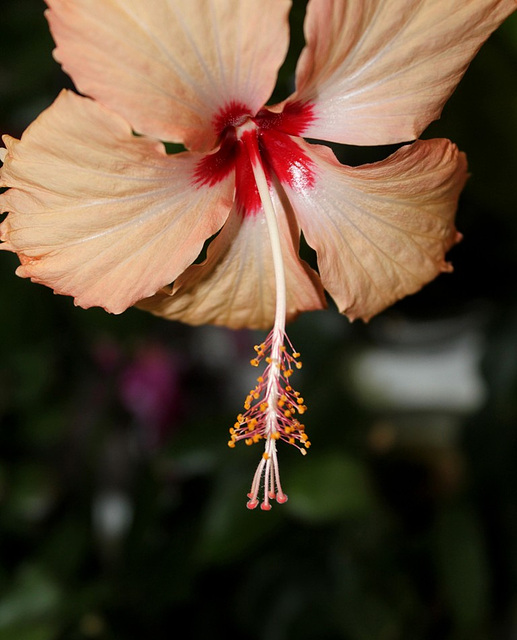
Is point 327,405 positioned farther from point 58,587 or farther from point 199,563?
point 58,587

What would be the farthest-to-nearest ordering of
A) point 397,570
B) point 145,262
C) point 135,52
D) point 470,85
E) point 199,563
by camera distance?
point 397,570
point 199,563
point 470,85
point 145,262
point 135,52

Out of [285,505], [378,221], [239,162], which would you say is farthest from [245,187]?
[285,505]

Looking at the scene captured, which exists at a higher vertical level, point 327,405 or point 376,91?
point 376,91

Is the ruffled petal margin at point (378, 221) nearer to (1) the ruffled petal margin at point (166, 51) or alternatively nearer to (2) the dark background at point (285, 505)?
(1) the ruffled petal margin at point (166, 51)

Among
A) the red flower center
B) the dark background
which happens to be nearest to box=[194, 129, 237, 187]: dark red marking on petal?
the red flower center

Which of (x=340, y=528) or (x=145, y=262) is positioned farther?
(x=340, y=528)

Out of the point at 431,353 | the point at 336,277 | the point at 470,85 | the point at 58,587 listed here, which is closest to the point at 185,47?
the point at 336,277

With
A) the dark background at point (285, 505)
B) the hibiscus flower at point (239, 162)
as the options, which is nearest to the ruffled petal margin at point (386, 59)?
the hibiscus flower at point (239, 162)
